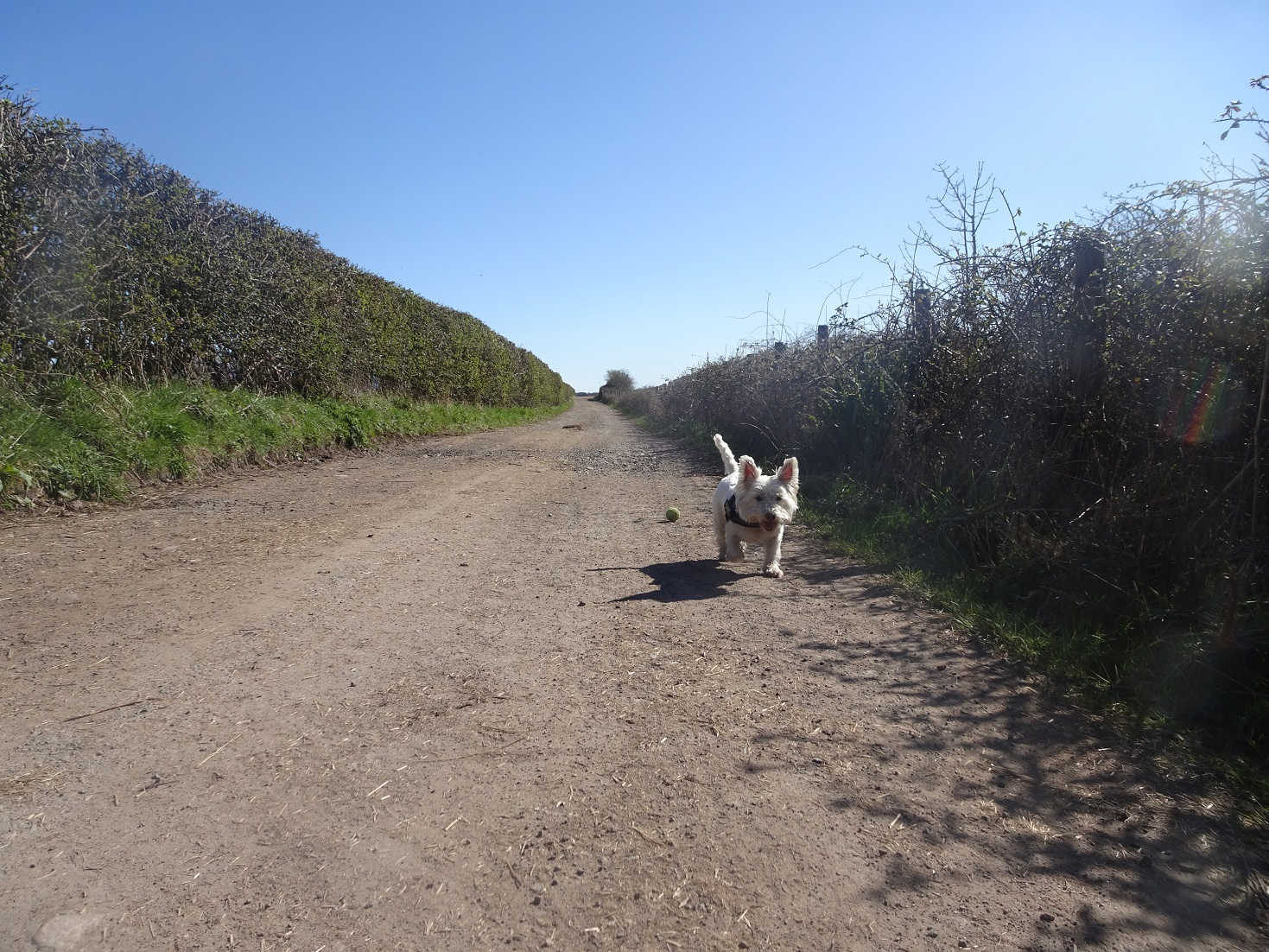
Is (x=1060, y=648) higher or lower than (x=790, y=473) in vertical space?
lower

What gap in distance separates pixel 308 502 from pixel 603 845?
6.18 metres

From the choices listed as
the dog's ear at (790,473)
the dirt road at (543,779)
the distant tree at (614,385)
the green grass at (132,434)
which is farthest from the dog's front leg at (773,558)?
the distant tree at (614,385)

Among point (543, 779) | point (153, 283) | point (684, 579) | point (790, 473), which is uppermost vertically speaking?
point (153, 283)

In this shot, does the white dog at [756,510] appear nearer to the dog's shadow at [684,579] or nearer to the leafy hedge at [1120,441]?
the dog's shadow at [684,579]

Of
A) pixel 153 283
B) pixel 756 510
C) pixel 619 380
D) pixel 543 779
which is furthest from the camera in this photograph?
pixel 619 380

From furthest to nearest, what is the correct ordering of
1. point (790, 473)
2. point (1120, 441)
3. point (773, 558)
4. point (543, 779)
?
point (790, 473) < point (773, 558) < point (1120, 441) < point (543, 779)

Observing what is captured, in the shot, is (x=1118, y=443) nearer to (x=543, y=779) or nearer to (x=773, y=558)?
(x=773, y=558)

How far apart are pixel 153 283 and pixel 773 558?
27.1ft

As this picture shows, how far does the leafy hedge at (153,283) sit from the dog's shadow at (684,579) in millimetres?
6416

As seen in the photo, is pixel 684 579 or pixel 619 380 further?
pixel 619 380

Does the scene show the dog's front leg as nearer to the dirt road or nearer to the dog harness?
the dog harness

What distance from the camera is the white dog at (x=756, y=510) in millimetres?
5266

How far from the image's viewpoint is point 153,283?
8.55 meters

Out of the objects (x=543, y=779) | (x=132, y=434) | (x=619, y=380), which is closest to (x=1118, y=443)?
(x=543, y=779)
